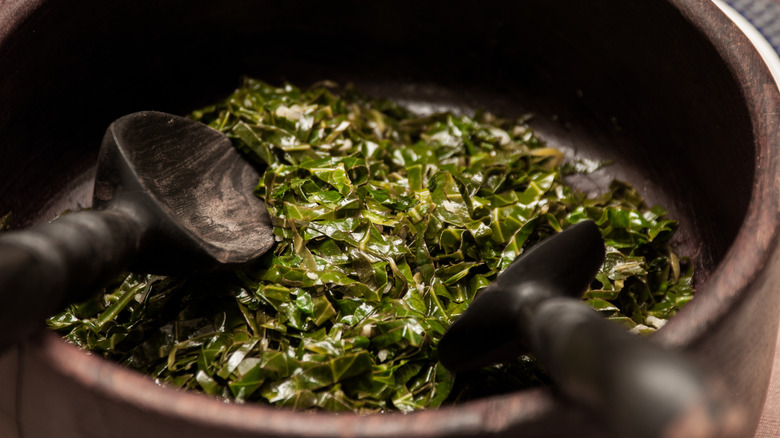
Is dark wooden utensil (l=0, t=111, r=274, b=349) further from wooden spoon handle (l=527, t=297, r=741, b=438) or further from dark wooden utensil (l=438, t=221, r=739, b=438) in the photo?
wooden spoon handle (l=527, t=297, r=741, b=438)

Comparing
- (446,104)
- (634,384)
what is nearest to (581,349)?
(634,384)

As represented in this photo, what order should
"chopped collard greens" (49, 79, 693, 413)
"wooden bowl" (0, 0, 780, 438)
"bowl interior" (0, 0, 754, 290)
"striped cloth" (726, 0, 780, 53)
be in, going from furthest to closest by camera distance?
"striped cloth" (726, 0, 780, 53)
"bowl interior" (0, 0, 754, 290)
"chopped collard greens" (49, 79, 693, 413)
"wooden bowl" (0, 0, 780, 438)

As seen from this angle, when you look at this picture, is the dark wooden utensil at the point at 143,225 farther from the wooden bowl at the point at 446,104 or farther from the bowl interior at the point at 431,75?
the bowl interior at the point at 431,75

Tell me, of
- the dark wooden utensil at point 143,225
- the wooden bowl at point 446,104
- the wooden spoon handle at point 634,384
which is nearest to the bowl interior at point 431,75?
the wooden bowl at point 446,104

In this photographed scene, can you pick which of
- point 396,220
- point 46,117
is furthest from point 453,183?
point 46,117

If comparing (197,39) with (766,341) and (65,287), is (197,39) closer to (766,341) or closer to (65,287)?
(65,287)

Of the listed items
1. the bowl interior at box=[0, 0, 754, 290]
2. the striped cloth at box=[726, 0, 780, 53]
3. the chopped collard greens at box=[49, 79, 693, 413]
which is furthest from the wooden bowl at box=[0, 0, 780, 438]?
the striped cloth at box=[726, 0, 780, 53]
